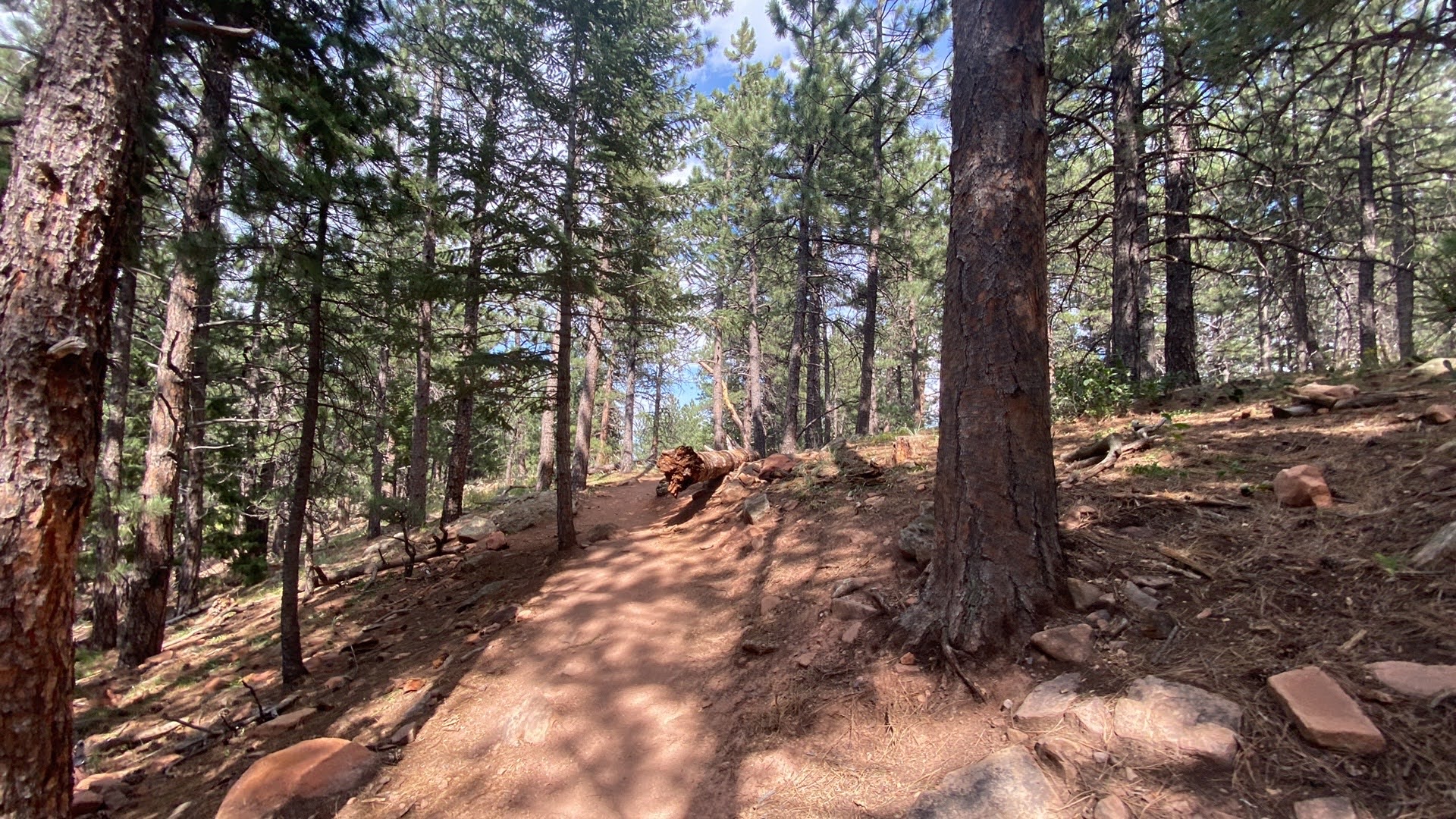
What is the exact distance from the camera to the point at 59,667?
3107 millimetres

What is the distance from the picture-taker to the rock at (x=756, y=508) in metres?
7.87

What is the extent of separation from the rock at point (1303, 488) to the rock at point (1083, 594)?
1515 mm

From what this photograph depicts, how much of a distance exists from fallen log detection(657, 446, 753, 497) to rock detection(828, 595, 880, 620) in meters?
6.30

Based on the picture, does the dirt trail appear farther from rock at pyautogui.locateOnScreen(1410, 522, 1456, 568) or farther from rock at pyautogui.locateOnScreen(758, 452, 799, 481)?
rock at pyautogui.locateOnScreen(1410, 522, 1456, 568)

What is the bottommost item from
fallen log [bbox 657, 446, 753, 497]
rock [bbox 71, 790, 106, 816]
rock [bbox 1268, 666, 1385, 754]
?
rock [bbox 71, 790, 106, 816]

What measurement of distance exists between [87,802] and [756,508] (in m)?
6.62

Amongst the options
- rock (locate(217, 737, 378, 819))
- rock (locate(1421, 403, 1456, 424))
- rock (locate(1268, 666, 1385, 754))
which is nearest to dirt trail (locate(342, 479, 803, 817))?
rock (locate(217, 737, 378, 819))

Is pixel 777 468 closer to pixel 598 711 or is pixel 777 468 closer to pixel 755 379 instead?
pixel 598 711

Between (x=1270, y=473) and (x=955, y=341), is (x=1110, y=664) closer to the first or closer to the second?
(x=955, y=341)

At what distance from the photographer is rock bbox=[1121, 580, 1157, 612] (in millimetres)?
3221

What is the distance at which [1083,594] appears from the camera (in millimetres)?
3385

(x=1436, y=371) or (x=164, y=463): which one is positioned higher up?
(x=1436, y=371)

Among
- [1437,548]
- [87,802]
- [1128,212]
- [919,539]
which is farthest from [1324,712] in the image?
[1128,212]

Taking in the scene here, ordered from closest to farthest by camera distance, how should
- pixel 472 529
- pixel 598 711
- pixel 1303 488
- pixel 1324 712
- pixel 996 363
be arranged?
pixel 1324 712
pixel 996 363
pixel 1303 488
pixel 598 711
pixel 472 529
